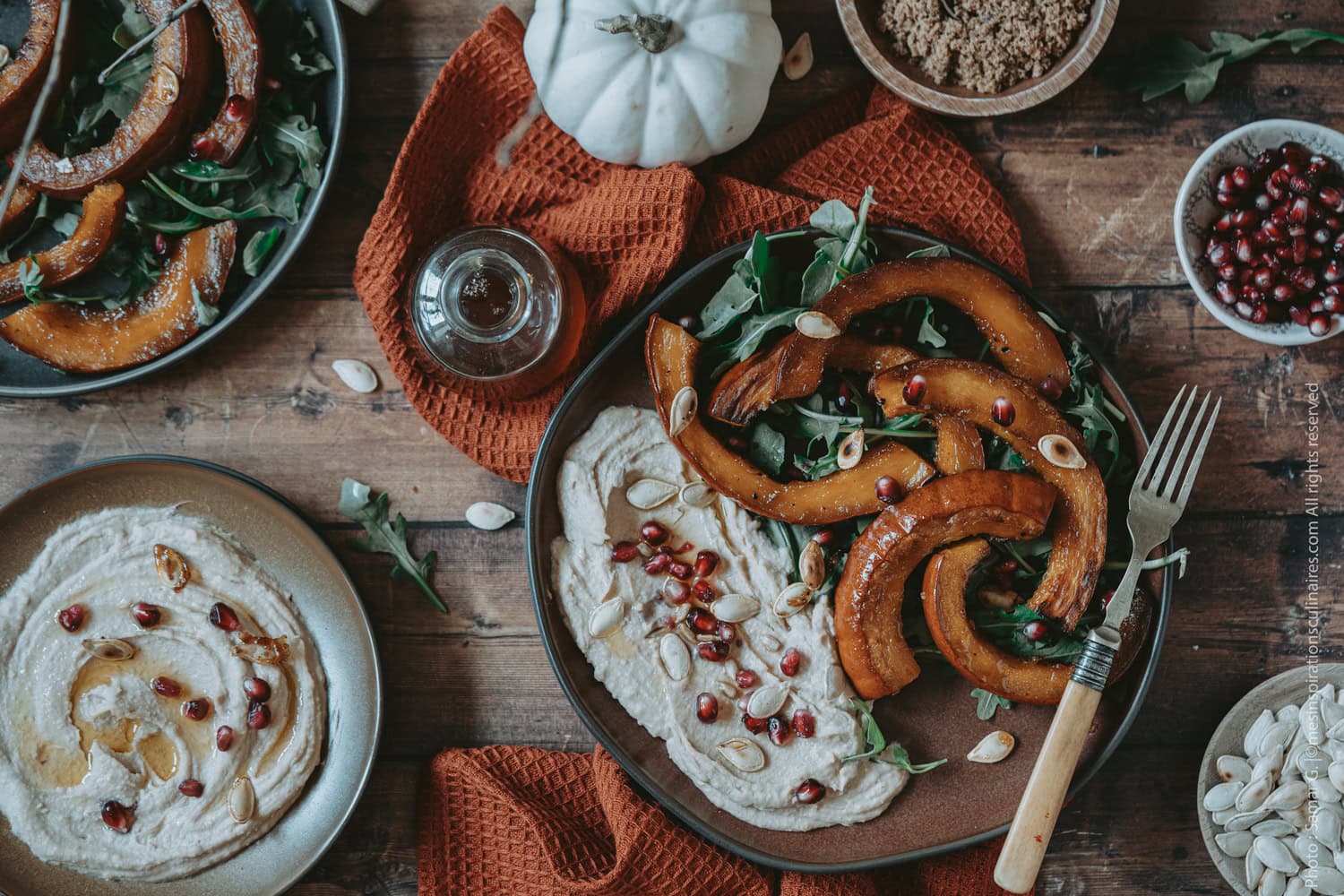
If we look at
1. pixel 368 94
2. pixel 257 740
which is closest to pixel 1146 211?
pixel 368 94

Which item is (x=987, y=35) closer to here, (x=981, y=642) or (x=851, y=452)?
(x=851, y=452)

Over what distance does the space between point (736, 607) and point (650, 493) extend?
0.26 metres

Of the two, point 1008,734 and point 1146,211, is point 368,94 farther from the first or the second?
point 1008,734

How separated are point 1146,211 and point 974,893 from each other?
138 centimetres

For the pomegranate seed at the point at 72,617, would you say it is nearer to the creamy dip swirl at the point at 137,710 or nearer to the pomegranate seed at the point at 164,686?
the creamy dip swirl at the point at 137,710

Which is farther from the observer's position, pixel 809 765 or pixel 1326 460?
pixel 1326 460

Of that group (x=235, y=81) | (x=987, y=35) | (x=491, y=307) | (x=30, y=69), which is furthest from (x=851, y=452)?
(x=30, y=69)

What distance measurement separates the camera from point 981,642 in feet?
5.77

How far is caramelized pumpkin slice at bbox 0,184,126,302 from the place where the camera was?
186cm

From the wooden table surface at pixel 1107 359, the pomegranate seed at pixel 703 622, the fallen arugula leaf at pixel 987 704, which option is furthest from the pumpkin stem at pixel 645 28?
the fallen arugula leaf at pixel 987 704

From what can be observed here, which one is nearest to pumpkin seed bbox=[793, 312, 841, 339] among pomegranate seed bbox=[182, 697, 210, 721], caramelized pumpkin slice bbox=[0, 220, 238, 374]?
caramelized pumpkin slice bbox=[0, 220, 238, 374]

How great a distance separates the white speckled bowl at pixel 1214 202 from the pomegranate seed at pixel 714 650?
3.64ft

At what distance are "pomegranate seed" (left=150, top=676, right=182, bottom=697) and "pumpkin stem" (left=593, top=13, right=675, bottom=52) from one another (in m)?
1.44

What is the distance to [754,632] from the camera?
1875 mm
